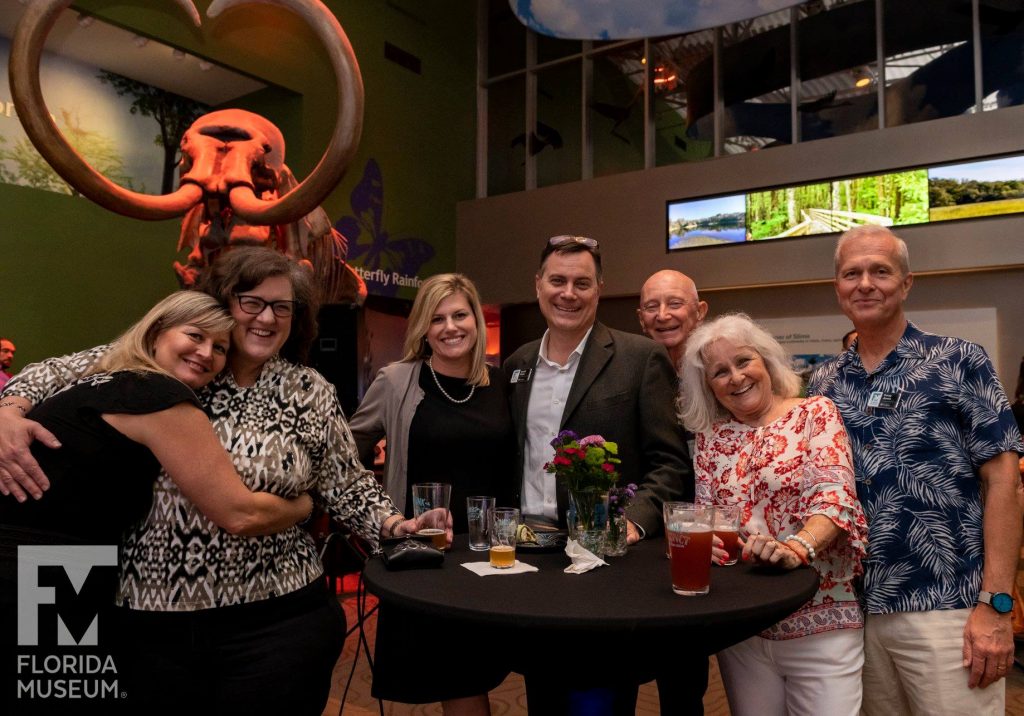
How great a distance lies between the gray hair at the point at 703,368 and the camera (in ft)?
6.35

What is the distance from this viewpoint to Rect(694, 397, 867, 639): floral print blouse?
1.70 metres

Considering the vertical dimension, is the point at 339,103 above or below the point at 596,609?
above

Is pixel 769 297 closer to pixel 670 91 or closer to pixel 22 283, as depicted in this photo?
pixel 670 91

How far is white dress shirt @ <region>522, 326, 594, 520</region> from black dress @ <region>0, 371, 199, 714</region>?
1.01 metres

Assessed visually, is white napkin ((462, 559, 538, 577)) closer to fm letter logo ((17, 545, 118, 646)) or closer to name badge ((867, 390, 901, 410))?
fm letter logo ((17, 545, 118, 646))

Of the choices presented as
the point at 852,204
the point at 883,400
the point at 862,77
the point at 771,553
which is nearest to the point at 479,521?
the point at 771,553

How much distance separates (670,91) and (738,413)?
30.6 feet

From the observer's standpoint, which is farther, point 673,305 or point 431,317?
point 673,305

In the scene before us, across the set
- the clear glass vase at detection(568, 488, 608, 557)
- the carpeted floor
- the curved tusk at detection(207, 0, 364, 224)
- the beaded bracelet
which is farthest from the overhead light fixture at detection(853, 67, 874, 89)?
the clear glass vase at detection(568, 488, 608, 557)

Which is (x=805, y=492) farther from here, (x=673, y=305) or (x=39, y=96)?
(x=39, y=96)

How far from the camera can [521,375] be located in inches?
94.7

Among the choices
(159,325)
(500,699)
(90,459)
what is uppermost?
(159,325)

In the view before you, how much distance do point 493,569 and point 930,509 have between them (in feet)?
3.44

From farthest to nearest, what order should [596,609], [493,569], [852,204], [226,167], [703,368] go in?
1. [852,204]
2. [226,167]
3. [703,368]
4. [493,569]
5. [596,609]
